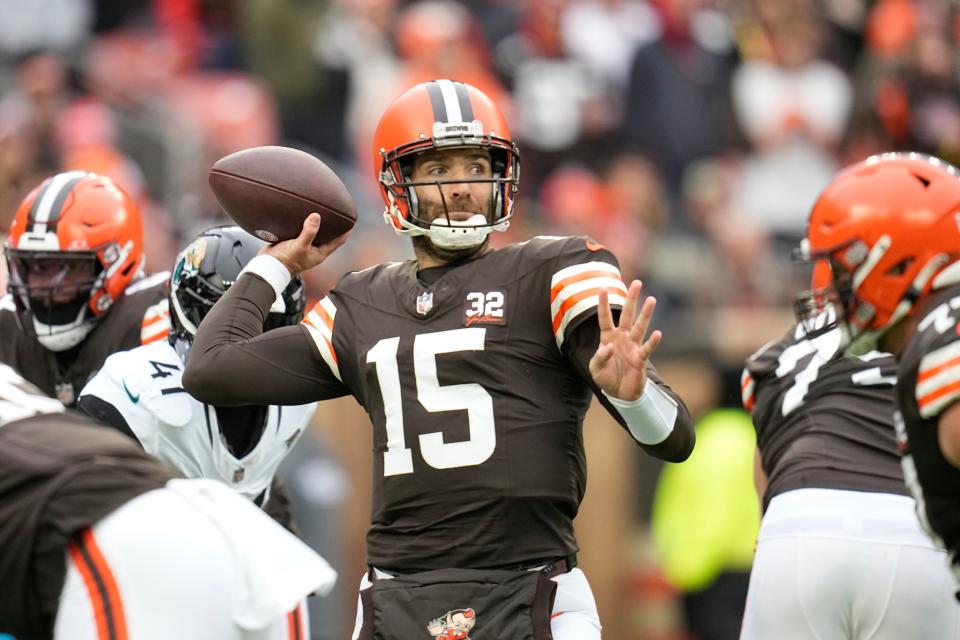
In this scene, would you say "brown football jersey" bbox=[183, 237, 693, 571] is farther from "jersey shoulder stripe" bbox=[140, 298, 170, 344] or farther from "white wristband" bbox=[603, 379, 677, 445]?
"jersey shoulder stripe" bbox=[140, 298, 170, 344]

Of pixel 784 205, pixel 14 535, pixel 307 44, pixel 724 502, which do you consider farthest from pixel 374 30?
pixel 14 535

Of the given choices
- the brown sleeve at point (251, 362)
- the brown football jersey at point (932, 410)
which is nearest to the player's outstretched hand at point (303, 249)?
the brown sleeve at point (251, 362)

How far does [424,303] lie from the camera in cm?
418

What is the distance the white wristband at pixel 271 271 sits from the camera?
441cm

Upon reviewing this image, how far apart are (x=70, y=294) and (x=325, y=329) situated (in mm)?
1440

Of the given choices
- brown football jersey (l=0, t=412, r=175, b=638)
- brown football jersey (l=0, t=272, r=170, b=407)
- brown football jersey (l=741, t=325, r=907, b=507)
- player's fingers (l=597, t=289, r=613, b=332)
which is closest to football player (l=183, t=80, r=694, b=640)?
player's fingers (l=597, t=289, r=613, b=332)

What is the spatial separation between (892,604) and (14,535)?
2.35 metres

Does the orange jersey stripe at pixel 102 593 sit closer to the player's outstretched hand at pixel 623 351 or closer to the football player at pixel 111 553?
the football player at pixel 111 553

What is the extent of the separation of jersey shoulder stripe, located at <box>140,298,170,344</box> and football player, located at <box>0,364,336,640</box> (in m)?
1.83

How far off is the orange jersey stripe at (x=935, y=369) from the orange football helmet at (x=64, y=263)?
10.0ft

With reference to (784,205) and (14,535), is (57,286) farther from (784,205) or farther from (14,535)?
(784,205)

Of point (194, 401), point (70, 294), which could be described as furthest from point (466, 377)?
point (70, 294)

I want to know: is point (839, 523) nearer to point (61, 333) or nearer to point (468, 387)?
point (468, 387)

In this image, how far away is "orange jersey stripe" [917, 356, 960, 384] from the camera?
3.31 meters
